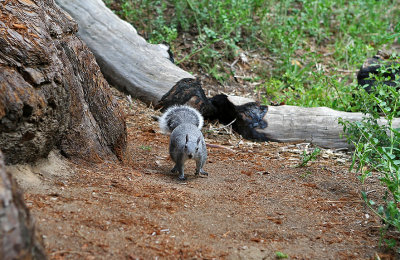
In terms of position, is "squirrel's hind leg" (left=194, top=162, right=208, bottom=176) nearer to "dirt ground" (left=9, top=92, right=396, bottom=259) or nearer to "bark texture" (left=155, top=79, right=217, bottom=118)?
"dirt ground" (left=9, top=92, right=396, bottom=259)

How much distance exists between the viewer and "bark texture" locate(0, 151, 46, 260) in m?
1.90

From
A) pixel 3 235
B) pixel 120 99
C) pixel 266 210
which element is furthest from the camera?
pixel 120 99

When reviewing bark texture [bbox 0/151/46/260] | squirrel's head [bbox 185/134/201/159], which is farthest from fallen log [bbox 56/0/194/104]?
bark texture [bbox 0/151/46/260]

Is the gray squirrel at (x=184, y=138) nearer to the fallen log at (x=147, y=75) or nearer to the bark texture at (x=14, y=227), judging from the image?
the fallen log at (x=147, y=75)

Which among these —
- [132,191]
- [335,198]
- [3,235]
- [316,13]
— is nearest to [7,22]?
[132,191]

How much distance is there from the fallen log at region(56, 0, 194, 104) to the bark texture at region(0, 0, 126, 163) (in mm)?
2728

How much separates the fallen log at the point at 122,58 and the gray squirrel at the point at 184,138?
130cm

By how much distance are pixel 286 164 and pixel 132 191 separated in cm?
257

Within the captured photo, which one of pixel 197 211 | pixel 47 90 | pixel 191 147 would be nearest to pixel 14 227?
pixel 47 90

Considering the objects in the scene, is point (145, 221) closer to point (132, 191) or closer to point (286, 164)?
point (132, 191)

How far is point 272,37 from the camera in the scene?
32.9 ft

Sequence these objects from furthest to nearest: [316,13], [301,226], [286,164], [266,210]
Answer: [316,13]
[286,164]
[266,210]
[301,226]

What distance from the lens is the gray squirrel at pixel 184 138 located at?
16.8 ft

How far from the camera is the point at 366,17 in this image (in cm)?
1109
